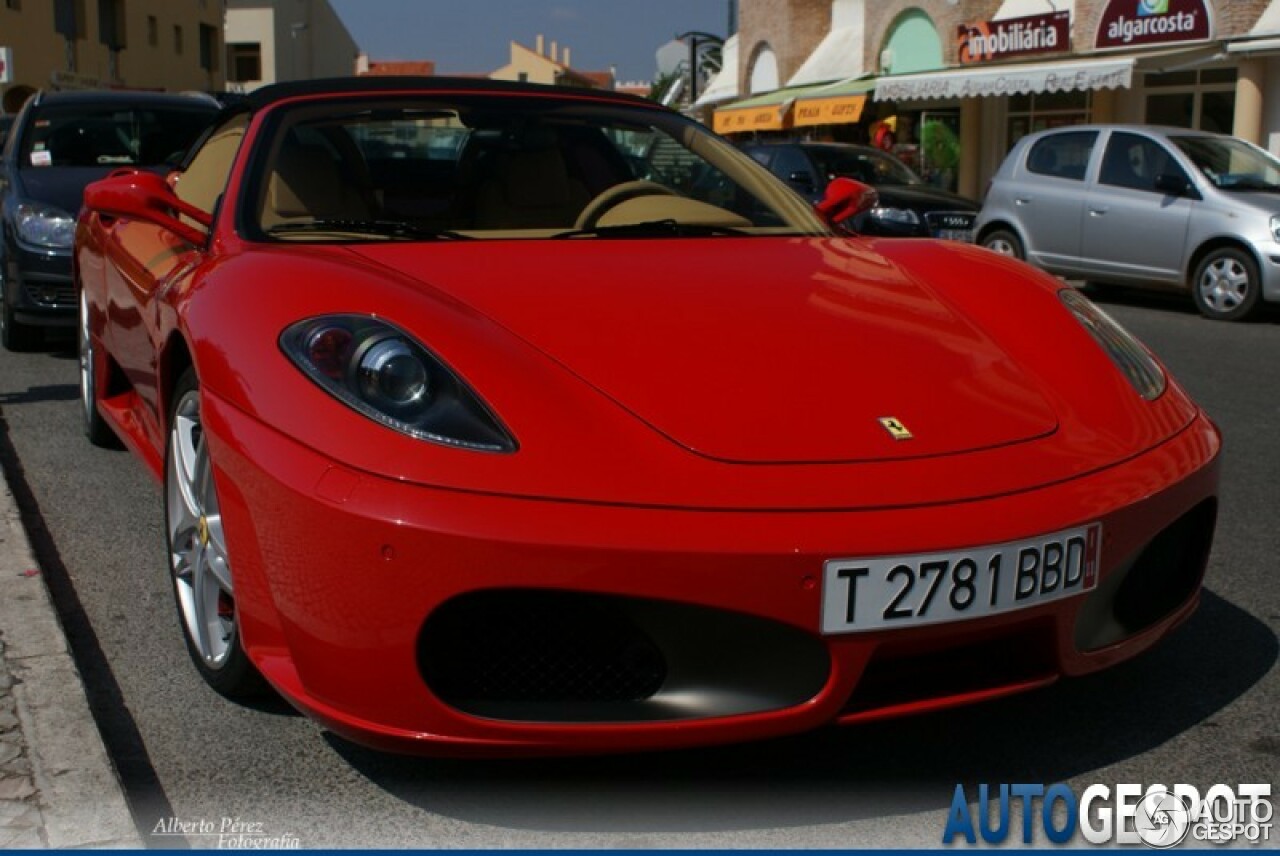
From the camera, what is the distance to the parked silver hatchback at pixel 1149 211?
10.6 meters

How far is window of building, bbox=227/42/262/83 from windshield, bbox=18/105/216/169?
59.2 m

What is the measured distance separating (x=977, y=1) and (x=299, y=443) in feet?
71.7

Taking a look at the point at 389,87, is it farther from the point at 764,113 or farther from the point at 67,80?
the point at 67,80

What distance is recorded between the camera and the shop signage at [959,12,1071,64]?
20.2m

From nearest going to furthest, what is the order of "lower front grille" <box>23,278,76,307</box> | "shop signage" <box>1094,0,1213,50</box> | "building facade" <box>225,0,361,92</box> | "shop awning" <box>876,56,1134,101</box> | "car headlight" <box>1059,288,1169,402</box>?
"car headlight" <box>1059,288,1169,402</box> → "lower front grille" <box>23,278,76,307</box> → "shop awning" <box>876,56,1134,101</box> → "shop signage" <box>1094,0,1213,50</box> → "building facade" <box>225,0,361,92</box>

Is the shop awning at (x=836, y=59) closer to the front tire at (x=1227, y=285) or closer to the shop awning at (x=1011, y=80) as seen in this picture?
the shop awning at (x=1011, y=80)

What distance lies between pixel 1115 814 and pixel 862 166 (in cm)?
1158

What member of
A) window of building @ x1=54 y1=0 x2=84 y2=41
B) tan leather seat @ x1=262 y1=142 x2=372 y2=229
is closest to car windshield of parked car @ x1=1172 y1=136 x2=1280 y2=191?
tan leather seat @ x1=262 y1=142 x2=372 y2=229

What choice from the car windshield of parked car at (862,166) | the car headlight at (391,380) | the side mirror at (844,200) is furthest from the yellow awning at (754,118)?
the car headlight at (391,380)

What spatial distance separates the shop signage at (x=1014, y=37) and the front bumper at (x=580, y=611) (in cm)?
1926

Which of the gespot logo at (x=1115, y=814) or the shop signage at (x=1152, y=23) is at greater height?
the shop signage at (x=1152, y=23)

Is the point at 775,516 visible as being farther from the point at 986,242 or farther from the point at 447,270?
the point at 986,242

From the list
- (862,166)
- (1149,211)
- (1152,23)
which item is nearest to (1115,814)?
(1149,211)

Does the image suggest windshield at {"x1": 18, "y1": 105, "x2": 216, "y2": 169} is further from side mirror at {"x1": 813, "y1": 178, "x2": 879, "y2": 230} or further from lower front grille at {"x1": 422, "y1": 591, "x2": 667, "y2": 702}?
lower front grille at {"x1": 422, "y1": 591, "x2": 667, "y2": 702}
